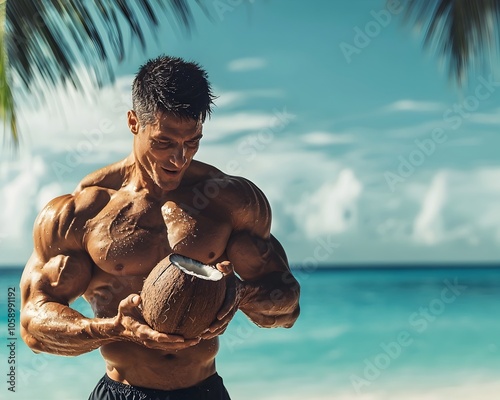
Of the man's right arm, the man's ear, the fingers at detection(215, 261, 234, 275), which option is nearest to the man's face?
the man's ear

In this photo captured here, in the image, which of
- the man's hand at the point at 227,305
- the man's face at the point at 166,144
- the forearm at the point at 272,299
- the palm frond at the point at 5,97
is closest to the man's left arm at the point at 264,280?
the forearm at the point at 272,299

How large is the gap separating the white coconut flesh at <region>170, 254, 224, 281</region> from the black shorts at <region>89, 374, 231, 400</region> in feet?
1.53

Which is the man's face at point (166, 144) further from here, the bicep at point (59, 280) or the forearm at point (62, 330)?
the forearm at point (62, 330)

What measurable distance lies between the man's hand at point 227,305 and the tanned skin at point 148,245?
0.24ft

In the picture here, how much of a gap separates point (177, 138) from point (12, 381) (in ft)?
6.29

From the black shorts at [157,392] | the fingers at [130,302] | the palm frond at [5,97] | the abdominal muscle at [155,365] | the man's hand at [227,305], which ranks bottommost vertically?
the black shorts at [157,392]

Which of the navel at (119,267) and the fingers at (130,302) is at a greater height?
the fingers at (130,302)

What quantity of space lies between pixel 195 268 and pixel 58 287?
481mm

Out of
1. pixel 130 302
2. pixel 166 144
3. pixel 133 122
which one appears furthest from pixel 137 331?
pixel 133 122

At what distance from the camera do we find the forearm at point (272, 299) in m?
2.83

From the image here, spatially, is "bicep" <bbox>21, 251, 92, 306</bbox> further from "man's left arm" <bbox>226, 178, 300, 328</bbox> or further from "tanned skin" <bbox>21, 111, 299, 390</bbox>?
"man's left arm" <bbox>226, 178, 300, 328</bbox>

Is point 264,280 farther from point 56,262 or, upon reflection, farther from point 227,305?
point 56,262

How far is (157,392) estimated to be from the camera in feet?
9.20

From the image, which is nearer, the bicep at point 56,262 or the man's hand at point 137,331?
the man's hand at point 137,331
